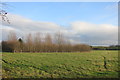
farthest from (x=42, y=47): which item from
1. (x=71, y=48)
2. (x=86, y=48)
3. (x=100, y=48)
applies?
(x=100, y=48)

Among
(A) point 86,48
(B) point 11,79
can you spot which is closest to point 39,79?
(B) point 11,79

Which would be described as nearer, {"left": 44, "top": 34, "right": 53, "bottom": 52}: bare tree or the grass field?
the grass field

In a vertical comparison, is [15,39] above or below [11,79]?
above

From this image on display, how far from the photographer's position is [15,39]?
3628 centimetres

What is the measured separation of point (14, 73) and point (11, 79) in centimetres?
144

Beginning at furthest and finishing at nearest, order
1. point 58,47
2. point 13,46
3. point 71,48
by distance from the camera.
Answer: point 71,48 < point 58,47 < point 13,46

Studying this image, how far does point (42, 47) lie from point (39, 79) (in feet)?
106

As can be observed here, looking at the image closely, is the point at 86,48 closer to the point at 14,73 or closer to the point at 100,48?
the point at 100,48

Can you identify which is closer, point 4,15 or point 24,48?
point 4,15

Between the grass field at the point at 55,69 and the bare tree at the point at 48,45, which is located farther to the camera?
the bare tree at the point at 48,45

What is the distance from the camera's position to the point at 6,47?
118 feet

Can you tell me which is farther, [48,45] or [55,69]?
[48,45]

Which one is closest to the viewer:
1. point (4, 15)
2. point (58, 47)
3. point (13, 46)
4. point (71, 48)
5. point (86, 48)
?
point (4, 15)

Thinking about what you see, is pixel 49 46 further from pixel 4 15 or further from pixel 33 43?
pixel 4 15
